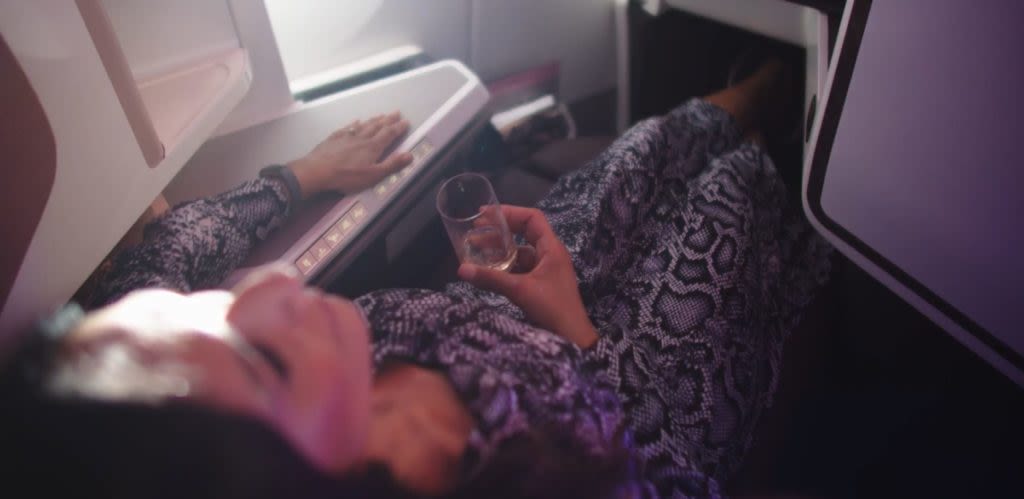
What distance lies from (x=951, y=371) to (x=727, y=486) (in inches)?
15.0

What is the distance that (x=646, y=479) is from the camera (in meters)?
0.65

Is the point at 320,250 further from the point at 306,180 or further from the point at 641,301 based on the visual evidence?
the point at 641,301

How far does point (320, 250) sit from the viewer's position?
2.66 ft

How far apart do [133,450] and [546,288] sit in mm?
453

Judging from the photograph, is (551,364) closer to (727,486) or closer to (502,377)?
(502,377)

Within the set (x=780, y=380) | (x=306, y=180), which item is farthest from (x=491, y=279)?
(x=780, y=380)

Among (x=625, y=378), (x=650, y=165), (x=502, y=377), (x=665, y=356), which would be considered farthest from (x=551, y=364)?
(x=650, y=165)

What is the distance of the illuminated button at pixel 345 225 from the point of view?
32.9 inches

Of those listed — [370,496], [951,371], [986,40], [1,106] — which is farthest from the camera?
[951,371]

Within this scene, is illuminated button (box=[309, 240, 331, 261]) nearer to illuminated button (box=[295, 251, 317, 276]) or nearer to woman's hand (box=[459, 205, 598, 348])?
illuminated button (box=[295, 251, 317, 276])

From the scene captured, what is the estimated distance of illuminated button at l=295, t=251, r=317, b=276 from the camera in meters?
0.78

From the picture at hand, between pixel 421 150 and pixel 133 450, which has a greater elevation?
pixel 133 450

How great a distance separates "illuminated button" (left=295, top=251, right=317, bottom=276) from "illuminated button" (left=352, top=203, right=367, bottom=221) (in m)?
0.08

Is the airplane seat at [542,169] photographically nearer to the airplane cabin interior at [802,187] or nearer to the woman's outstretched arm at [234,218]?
the airplane cabin interior at [802,187]
